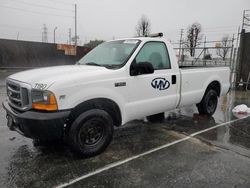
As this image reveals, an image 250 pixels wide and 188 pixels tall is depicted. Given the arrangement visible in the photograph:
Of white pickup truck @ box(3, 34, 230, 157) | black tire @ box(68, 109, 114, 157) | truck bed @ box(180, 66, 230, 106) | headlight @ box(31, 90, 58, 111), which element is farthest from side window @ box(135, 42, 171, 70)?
headlight @ box(31, 90, 58, 111)

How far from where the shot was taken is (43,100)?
3.24 metres

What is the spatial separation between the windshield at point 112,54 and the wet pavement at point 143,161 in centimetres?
152

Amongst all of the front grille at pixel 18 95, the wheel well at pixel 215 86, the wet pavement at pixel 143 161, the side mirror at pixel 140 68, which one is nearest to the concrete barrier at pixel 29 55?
the wet pavement at pixel 143 161

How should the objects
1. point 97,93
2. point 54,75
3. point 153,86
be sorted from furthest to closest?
point 153,86
point 97,93
point 54,75

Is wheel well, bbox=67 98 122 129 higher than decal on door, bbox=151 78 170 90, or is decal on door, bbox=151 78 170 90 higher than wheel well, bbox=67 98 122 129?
decal on door, bbox=151 78 170 90

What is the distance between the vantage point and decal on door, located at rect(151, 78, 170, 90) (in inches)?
176

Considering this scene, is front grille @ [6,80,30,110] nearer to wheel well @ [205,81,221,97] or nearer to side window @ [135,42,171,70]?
side window @ [135,42,171,70]

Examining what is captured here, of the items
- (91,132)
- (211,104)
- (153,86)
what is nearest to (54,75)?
(91,132)

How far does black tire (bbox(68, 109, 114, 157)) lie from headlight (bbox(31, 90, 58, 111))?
44 centimetres

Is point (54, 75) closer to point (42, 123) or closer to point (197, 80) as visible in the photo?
point (42, 123)

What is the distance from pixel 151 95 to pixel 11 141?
2797 millimetres

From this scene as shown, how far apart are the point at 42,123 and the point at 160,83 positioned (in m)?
2.39

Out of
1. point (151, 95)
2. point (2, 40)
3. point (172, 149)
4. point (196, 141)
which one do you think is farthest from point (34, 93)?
point (2, 40)

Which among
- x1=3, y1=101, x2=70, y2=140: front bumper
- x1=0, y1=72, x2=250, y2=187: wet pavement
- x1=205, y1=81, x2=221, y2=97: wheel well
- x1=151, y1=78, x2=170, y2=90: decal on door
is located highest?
x1=151, y1=78, x2=170, y2=90: decal on door
